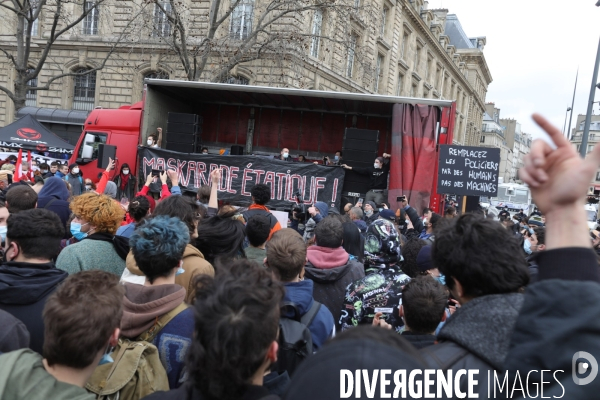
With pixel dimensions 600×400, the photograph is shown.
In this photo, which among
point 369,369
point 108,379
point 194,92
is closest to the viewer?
point 369,369

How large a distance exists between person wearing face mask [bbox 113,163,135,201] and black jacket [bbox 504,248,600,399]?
11.1m

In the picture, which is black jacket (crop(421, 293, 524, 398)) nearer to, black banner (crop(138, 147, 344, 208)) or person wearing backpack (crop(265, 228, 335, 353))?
person wearing backpack (crop(265, 228, 335, 353))

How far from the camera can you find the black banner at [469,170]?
837 centimetres

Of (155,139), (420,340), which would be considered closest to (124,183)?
(155,139)

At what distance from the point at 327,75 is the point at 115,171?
47.6 ft

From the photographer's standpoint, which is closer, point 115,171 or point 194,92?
point 115,171

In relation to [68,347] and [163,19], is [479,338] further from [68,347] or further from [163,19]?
[163,19]

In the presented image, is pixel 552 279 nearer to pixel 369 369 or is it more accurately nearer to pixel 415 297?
pixel 369 369

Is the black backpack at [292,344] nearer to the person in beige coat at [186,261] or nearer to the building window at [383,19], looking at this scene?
the person in beige coat at [186,261]

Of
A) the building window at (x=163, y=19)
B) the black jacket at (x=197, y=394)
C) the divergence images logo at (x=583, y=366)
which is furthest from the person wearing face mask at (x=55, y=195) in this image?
the building window at (x=163, y=19)

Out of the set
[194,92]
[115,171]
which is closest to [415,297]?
[115,171]

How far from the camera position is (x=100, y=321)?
1.78 metres

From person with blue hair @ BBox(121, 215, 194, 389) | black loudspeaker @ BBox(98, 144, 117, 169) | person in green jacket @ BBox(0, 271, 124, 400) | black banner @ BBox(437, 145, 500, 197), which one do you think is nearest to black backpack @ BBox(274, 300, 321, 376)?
person with blue hair @ BBox(121, 215, 194, 389)

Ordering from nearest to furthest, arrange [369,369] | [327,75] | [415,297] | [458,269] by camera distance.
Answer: [369,369], [458,269], [415,297], [327,75]
